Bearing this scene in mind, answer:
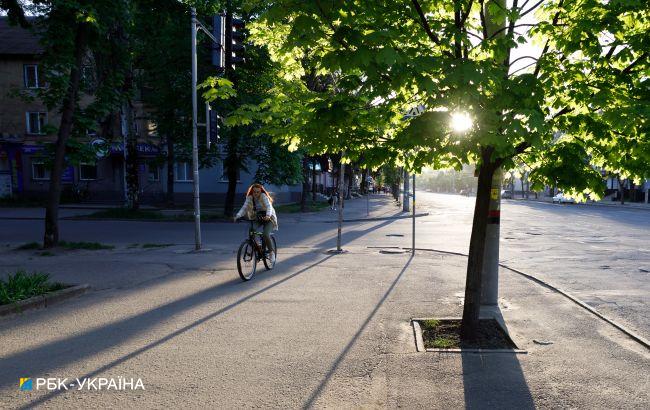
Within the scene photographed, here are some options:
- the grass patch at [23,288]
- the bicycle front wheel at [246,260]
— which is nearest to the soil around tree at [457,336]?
the bicycle front wheel at [246,260]

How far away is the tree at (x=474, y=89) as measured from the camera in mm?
3533

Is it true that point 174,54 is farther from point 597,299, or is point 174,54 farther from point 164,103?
point 597,299

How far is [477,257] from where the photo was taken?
5219 mm

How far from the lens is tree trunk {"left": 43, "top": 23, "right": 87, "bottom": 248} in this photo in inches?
470

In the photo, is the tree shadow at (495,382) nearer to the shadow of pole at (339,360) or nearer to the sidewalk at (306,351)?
the sidewalk at (306,351)

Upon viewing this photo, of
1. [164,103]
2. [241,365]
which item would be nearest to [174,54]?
[164,103]

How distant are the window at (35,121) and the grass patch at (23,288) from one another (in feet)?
114

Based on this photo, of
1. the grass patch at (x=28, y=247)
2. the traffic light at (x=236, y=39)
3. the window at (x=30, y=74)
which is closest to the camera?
the traffic light at (x=236, y=39)

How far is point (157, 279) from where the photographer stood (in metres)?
8.53

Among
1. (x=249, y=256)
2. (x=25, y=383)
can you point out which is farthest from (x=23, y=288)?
(x=249, y=256)

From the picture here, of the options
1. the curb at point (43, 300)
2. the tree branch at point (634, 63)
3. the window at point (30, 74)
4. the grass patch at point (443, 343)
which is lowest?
the grass patch at point (443, 343)

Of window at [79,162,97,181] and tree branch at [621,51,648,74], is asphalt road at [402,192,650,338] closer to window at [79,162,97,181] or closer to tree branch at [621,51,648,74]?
tree branch at [621,51,648,74]

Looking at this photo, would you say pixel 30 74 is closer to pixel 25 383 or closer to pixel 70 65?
pixel 70 65

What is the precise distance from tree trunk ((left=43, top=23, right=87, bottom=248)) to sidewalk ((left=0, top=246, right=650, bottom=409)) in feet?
18.1
